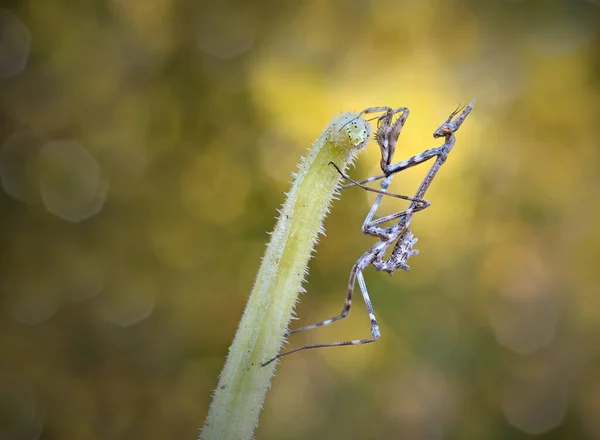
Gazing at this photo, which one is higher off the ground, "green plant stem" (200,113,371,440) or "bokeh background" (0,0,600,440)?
"bokeh background" (0,0,600,440)

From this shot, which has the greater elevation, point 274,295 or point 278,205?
point 278,205

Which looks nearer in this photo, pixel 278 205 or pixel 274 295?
pixel 274 295

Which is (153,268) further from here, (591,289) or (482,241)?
(591,289)

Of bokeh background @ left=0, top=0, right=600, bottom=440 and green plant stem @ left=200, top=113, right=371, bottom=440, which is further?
bokeh background @ left=0, top=0, right=600, bottom=440

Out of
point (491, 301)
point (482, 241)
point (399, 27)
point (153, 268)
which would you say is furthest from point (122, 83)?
point (491, 301)
